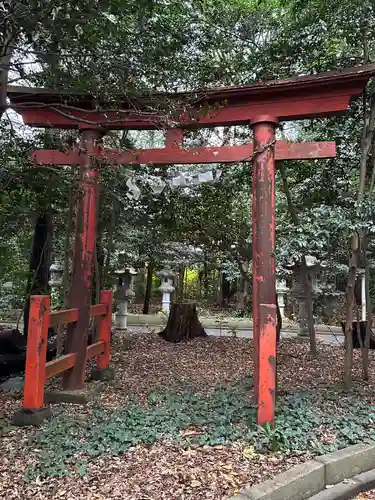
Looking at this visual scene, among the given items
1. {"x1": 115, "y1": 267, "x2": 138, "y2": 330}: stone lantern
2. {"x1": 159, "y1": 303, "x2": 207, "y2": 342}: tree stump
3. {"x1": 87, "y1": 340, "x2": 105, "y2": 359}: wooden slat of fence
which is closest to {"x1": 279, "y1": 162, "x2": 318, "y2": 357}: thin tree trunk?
{"x1": 159, "y1": 303, "x2": 207, "y2": 342}: tree stump

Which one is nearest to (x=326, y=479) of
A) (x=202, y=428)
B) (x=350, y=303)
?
(x=202, y=428)

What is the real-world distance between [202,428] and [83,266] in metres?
1.94

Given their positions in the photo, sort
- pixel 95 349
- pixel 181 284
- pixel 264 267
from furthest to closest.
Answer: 1. pixel 181 284
2. pixel 95 349
3. pixel 264 267

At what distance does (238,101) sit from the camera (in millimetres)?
3867

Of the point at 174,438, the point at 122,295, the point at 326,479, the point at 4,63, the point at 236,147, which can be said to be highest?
the point at 4,63

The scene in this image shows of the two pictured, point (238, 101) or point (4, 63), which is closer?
point (4, 63)

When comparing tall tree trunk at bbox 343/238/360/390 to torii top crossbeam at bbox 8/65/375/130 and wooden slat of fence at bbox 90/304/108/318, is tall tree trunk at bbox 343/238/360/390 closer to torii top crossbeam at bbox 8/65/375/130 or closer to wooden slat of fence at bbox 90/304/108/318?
torii top crossbeam at bbox 8/65/375/130

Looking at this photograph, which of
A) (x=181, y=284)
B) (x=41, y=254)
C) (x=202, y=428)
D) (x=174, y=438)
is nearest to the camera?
(x=174, y=438)

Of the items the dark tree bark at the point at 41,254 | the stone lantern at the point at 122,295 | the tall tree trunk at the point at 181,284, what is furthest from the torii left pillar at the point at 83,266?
the tall tree trunk at the point at 181,284

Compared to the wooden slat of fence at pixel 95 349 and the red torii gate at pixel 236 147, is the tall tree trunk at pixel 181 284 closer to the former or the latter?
the wooden slat of fence at pixel 95 349

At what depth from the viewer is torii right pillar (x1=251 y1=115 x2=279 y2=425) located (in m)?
3.32

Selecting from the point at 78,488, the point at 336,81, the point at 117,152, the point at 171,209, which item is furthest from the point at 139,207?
the point at 78,488

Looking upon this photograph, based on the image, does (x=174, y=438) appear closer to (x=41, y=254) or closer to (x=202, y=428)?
(x=202, y=428)

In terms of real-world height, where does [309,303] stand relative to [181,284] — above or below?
below
